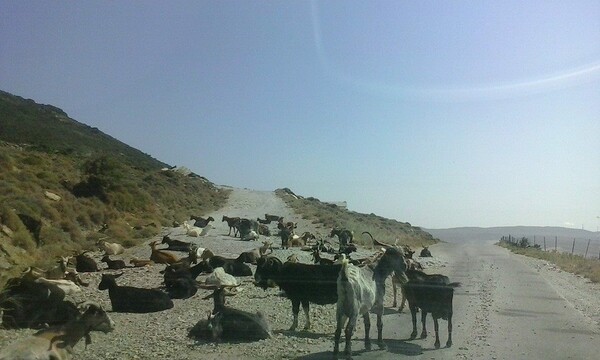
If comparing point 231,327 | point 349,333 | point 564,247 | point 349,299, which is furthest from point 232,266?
point 564,247

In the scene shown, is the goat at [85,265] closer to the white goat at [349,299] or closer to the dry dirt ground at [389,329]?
the dry dirt ground at [389,329]

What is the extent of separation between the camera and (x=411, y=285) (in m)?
12.7

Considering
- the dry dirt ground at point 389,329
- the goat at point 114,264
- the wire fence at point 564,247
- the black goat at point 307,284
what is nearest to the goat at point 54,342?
the dry dirt ground at point 389,329

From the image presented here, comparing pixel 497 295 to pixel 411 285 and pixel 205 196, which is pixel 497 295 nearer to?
pixel 411 285

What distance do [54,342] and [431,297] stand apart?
757 centimetres

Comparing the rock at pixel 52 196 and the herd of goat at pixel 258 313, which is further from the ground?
the rock at pixel 52 196

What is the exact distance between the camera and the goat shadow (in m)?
10.2

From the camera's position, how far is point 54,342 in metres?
7.96

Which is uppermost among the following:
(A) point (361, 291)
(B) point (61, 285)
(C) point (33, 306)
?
(A) point (361, 291)

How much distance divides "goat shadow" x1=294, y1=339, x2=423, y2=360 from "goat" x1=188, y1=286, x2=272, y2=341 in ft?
4.65

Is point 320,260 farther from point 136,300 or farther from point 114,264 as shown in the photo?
point 114,264

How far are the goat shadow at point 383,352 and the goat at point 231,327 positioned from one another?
142 centimetres

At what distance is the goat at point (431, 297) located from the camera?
12.1 metres

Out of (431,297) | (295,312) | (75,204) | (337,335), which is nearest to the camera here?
(337,335)
